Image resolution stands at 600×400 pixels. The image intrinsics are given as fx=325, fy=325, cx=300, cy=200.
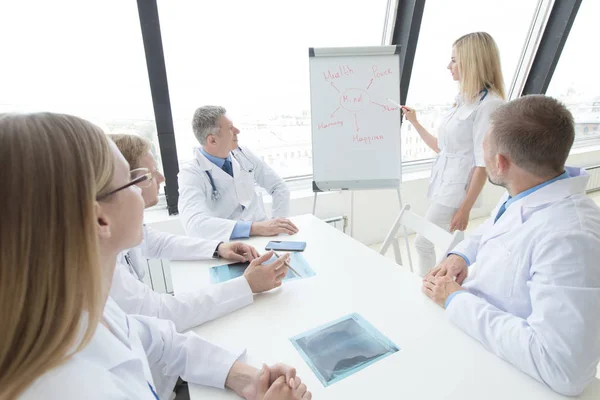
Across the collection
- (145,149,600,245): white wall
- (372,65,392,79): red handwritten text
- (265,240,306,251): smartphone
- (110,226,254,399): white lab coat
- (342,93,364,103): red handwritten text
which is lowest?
(145,149,600,245): white wall

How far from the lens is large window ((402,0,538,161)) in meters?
2.89

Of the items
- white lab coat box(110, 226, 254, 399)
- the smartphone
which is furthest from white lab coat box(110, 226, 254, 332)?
the smartphone

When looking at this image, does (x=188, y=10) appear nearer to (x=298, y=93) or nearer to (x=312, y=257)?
(x=298, y=93)

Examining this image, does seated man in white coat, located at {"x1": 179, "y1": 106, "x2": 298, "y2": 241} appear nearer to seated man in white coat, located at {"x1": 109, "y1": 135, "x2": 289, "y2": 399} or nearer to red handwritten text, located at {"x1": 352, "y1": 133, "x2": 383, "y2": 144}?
seated man in white coat, located at {"x1": 109, "y1": 135, "x2": 289, "y2": 399}

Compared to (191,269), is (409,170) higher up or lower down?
lower down

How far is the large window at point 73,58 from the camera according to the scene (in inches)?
76.5

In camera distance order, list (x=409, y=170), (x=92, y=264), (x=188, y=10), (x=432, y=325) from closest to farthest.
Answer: (x=92, y=264) → (x=432, y=325) → (x=188, y=10) → (x=409, y=170)

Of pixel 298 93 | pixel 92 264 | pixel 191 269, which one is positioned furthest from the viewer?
pixel 298 93

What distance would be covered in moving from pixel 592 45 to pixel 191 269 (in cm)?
525

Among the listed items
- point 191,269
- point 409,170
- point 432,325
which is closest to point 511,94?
point 409,170

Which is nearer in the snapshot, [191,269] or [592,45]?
[191,269]

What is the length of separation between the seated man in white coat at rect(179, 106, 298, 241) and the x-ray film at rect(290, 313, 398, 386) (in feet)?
2.51

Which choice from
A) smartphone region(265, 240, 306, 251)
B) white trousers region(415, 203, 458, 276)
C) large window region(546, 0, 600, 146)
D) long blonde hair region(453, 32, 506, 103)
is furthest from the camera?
large window region(546, 0, 600, 146)

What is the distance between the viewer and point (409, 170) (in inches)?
140
